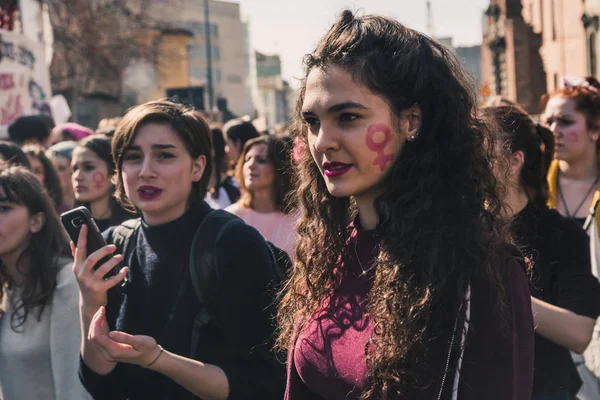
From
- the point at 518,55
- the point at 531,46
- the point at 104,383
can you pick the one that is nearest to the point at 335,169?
the point at 104,383

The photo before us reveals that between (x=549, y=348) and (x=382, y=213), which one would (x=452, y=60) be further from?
(x=549, y=348)

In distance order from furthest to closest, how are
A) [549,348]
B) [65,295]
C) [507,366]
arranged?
1. [65,295]
2. [549,348]
3. [507,366]

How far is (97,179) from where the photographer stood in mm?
6242

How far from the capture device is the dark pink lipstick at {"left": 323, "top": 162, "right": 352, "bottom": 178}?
8.07ft

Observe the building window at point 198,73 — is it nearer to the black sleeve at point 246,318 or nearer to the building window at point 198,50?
the building window at point 198,50

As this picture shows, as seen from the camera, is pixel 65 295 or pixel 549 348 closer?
pixel 549 348

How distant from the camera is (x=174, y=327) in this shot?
3373mm

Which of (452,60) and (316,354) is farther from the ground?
(452,60)

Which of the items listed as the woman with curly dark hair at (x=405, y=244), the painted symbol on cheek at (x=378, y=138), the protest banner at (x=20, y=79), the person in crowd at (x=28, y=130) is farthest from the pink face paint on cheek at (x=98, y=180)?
the protest banner at (x=20, y=79)

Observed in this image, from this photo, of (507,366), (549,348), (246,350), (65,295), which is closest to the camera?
(507,366)

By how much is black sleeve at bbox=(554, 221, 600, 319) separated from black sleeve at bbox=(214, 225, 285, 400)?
3.76ft

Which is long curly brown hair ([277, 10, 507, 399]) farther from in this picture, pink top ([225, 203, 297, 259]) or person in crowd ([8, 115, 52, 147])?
person in crowd ([8, 115, 52, 147])

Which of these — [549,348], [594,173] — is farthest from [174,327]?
[594,173]

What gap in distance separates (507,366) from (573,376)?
7.52ft
